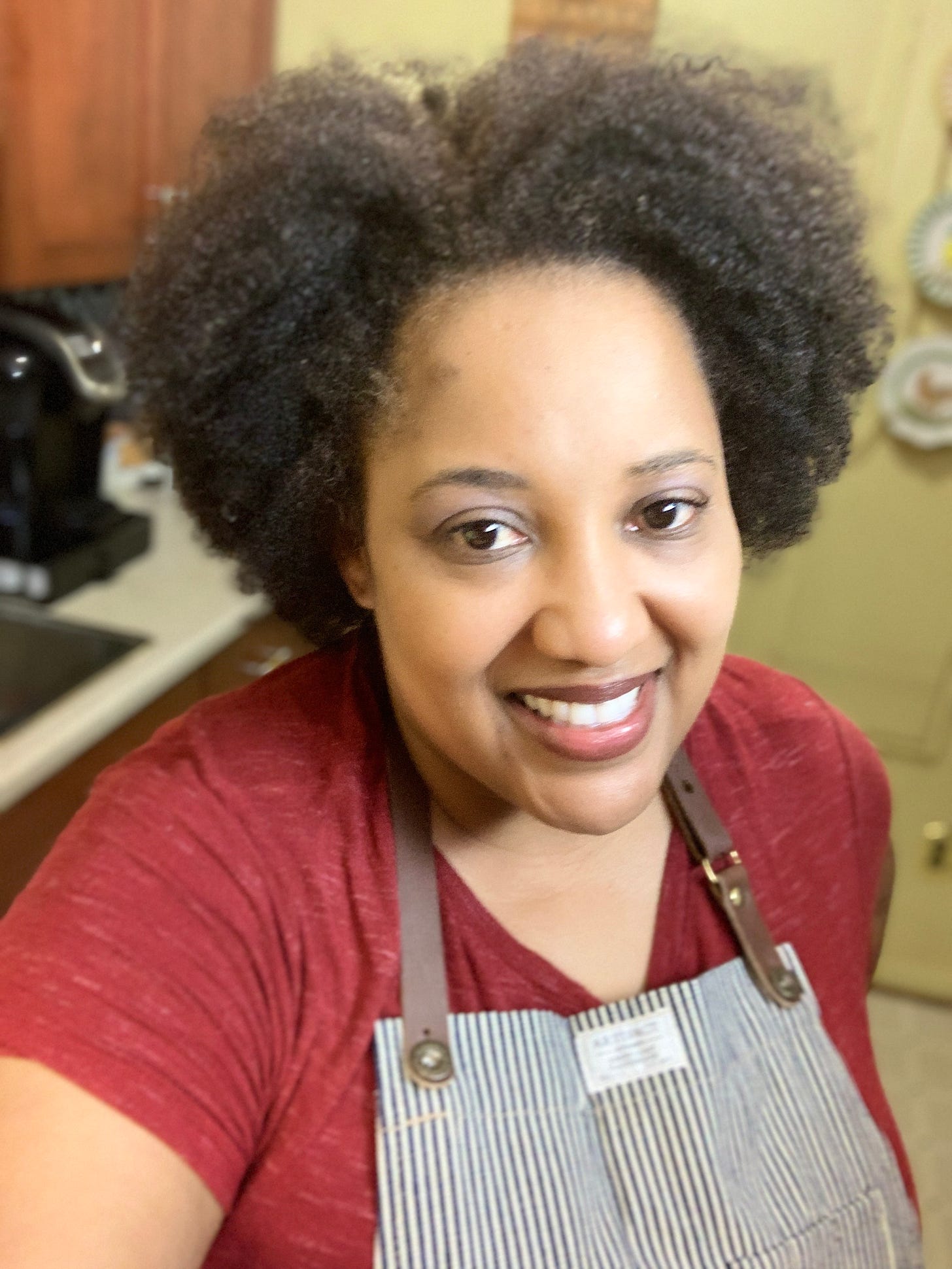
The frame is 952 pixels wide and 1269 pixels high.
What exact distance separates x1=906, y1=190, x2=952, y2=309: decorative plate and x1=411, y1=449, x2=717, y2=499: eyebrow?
151cm

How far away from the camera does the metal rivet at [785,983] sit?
0.83 meters

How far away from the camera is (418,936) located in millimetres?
719

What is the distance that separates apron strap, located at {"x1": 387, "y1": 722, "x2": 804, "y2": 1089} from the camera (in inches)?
27.4

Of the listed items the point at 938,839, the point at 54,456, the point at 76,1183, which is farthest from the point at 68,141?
the point at 938,839

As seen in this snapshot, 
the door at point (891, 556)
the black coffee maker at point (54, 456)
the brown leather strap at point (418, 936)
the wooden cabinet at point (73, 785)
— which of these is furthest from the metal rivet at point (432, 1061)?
the door at point (891, 556)

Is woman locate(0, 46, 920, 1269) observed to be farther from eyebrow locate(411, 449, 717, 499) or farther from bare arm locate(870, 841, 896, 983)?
bare arm locate(870, 841, 896, 983)

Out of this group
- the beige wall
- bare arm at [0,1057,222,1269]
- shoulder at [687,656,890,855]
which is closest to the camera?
bare arm at [0,1057,222,1269]

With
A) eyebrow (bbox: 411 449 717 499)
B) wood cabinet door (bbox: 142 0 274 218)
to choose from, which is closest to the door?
wood cabinet door (bbox: 142 0 274 218)

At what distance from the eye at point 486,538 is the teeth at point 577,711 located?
4.1 inches

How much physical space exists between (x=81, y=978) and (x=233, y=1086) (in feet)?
0.38

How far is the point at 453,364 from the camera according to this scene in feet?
2.11

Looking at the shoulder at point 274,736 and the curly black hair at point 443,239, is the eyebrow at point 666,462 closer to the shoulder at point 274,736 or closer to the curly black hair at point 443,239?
the curly black hair at point 443,239

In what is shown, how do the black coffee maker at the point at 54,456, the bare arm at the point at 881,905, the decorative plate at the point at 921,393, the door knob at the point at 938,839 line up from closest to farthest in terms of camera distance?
the bare arm at the point at 881,905
the black coffee maker at the point at 54,456
the decorative plate at the point at 921,393
the door knob at the point at 938,839

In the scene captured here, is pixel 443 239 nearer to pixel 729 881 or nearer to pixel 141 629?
pixel 729 881
